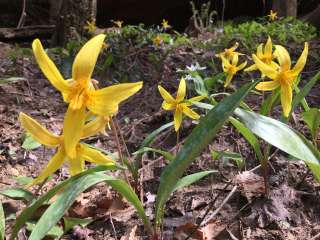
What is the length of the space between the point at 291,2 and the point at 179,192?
6.41 m

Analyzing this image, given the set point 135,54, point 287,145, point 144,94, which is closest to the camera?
point 287,145

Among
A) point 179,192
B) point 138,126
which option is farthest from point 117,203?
point 138,126

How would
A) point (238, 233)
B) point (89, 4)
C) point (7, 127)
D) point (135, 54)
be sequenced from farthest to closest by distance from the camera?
point (89, 4), point (135, 54), point (7, 127), point (238, 233)

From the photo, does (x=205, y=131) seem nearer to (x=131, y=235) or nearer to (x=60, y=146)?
(x=60, y=146)

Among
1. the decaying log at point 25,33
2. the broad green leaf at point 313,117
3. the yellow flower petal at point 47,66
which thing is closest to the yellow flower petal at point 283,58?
the broad green leaf at point 313,117

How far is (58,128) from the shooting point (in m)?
3.02

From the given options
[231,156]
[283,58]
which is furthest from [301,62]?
[231,156]

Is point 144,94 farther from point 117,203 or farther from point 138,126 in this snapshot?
point 117,203

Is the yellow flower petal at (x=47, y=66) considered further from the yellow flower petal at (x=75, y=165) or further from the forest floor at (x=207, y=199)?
the forest floor at (x=207, y=199)

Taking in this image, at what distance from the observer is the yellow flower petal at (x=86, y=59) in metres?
1.03

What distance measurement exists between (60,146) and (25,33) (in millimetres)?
6642

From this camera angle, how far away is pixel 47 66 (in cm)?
112

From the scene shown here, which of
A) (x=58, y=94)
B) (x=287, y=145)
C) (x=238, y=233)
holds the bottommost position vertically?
(x=58, y=94)

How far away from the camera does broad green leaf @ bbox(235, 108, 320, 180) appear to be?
43.0 inches
